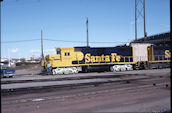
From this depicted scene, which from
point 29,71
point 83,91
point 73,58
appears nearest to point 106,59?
point 73,58

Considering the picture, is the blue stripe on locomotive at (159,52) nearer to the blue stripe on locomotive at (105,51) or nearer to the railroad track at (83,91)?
the blue stripe on locomotive at (105,51)

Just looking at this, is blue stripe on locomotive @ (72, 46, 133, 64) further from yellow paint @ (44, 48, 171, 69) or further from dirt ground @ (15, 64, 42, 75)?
dirt ground @ (15, 64, 42, 75)

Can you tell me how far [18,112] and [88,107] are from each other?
2.74 metres

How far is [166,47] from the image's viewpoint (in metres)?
27.4

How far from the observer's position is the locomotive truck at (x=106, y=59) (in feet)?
69.7

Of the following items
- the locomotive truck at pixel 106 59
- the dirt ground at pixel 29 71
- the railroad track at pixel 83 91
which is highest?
the locomotive truck at pixel 106 59

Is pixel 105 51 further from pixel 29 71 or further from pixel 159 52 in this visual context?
pixel 29 71

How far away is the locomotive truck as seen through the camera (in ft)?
69.7

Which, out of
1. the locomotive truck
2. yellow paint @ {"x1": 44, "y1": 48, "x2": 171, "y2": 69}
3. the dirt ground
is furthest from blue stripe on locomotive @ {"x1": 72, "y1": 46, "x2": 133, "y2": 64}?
the dirt ground

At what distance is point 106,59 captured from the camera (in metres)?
23.6

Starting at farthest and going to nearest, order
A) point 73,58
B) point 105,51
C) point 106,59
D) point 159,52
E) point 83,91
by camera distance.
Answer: point 159,52 → point 105,51 → point 106,59 → point 73,58 → point 83,91

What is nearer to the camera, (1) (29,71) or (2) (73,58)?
(2) (73,58)

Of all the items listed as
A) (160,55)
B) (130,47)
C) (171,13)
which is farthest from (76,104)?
(160,55)

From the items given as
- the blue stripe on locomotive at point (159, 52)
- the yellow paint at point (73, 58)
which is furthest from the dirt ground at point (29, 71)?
the blue stripe on locomotive at point (159, 52)
